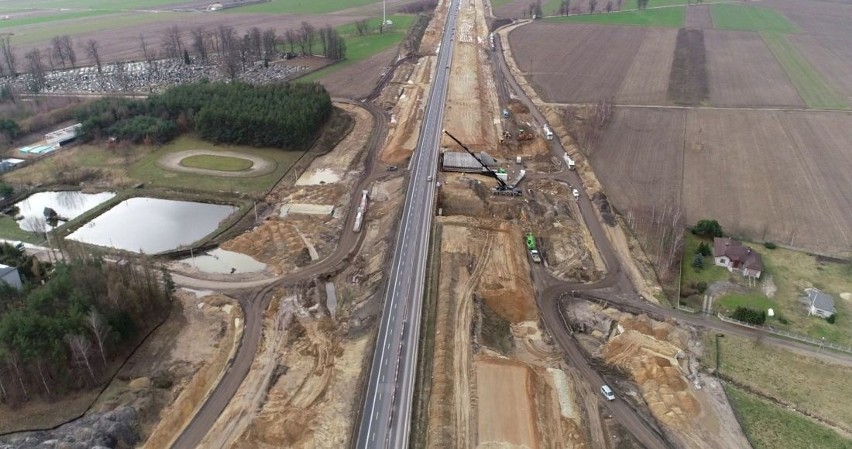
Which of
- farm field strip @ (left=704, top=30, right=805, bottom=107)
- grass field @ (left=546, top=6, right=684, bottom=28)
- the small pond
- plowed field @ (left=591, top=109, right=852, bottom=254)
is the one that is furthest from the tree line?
farm field strip @ (left=704, top=30, right=805, bottom=107)

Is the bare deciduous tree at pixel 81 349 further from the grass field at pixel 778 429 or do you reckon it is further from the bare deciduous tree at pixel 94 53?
the bare deciduous tree at pixel 94 53

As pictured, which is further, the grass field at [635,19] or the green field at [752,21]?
the grass field at [635,19]

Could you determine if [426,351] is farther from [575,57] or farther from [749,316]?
[575,57]

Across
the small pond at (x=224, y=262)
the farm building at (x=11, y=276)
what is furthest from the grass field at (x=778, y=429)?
the farm building at (x=11, y=276)

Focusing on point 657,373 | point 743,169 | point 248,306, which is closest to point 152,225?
point 248,306

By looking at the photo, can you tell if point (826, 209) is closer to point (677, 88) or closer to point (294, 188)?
point (677, 88)

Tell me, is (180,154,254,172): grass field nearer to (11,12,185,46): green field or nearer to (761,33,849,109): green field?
(11,12,185,46): green field

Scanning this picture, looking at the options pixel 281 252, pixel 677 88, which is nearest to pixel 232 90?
pixel 281 252
